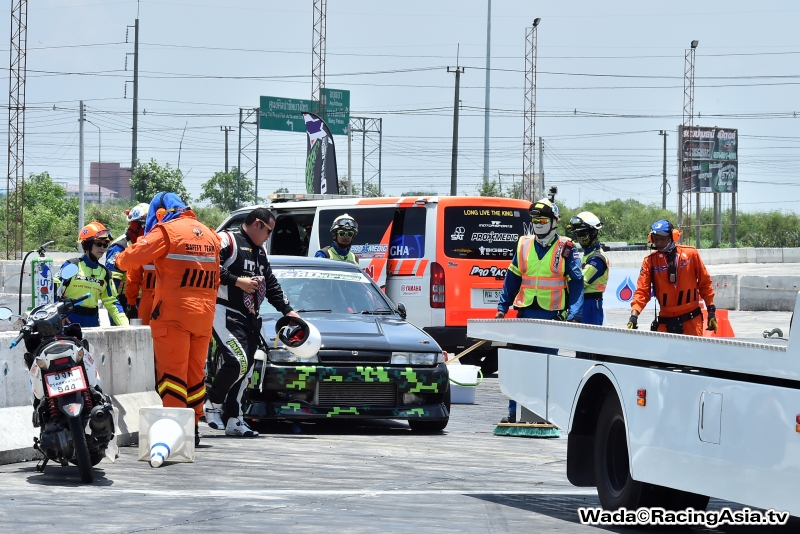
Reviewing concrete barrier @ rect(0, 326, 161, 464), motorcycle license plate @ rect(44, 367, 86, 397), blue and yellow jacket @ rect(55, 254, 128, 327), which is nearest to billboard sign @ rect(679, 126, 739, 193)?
blue and yellow jacket @ rect(55, 254, 128, 327)

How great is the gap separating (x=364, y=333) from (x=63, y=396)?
3.87 m

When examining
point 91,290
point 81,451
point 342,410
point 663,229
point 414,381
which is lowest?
point 342,410

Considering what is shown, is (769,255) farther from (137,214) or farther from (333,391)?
(333,391)

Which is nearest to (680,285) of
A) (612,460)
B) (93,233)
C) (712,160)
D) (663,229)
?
(663,229)

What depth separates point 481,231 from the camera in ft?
55.9

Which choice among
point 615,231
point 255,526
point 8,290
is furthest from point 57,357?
point 615,231

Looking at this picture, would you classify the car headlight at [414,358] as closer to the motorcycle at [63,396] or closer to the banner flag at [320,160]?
the motorcycle at [63,396]

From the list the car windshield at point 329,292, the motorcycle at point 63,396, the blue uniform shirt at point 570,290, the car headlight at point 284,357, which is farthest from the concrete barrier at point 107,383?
the blue uniform shirt at point 570,290

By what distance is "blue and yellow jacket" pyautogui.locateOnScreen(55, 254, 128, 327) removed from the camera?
11.8 metres

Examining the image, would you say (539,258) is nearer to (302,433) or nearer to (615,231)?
(302,433)

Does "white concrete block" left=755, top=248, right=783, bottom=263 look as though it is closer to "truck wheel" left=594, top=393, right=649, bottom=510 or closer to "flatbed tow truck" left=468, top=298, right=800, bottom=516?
"flatbed tow truck" left=468, top=298, right=800, bottom=516

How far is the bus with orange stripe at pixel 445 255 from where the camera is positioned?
16750mm

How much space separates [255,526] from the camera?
21.6ft

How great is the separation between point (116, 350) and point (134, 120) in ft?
258
